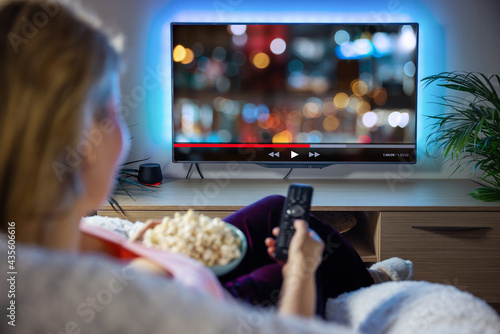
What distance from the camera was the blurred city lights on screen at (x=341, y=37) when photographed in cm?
236

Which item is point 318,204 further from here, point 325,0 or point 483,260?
point 325,0

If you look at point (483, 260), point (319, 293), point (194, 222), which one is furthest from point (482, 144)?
point (194, 222)

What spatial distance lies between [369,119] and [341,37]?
0.44 m

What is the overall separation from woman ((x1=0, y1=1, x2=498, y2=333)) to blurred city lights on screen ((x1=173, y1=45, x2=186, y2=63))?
1676 millimetres

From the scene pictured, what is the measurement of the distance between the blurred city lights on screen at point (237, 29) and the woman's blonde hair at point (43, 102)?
177 cm

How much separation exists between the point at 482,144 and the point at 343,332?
1792mm

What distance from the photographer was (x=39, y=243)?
2.24ft

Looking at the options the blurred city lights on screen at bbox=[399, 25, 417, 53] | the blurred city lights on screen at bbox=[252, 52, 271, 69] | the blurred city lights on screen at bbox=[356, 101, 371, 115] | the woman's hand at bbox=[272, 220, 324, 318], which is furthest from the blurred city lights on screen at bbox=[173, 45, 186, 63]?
the woman's hand at bbox=[272, 220, 324, 318]

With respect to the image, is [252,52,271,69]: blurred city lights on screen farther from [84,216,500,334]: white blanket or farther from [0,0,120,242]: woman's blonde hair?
[0,0,120,242]: woman's blonde hair

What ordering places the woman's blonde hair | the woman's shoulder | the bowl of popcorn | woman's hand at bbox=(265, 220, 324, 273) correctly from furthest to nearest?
the bowl of popcorn → woman's hand at bbox=(265, 220, 324, 273) → the woman's blonde hair → the woman's shoulder

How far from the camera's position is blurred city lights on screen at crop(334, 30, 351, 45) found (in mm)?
2359

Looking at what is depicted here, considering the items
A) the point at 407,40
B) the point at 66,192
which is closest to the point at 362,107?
the point at 407,40

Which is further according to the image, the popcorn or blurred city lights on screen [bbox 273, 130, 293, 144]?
blurred city lights on screen [bbox 273, 130, 293, 144]

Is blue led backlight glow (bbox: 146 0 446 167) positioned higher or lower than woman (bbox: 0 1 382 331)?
higher
